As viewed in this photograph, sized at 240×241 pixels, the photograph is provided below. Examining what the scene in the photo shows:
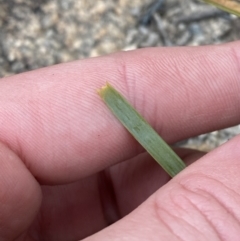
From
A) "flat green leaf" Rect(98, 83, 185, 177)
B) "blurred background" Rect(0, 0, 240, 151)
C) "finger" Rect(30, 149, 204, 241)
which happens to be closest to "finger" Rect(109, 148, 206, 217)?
"finger" Rect(30, 149, 204, 241)

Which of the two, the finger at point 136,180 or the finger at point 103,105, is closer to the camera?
the finger at point 103,105

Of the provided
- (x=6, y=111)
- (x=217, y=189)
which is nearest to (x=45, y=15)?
(x=6, y=111)

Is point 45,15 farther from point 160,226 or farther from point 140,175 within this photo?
point 160,226

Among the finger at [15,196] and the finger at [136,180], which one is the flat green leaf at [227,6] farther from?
the finger at [15,196]

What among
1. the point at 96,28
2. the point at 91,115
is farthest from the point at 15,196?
the point at 96,28

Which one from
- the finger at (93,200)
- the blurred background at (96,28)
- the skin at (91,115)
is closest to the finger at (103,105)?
the skin at (91,115)

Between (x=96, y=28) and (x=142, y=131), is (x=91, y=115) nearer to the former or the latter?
(x=142, y=131)
